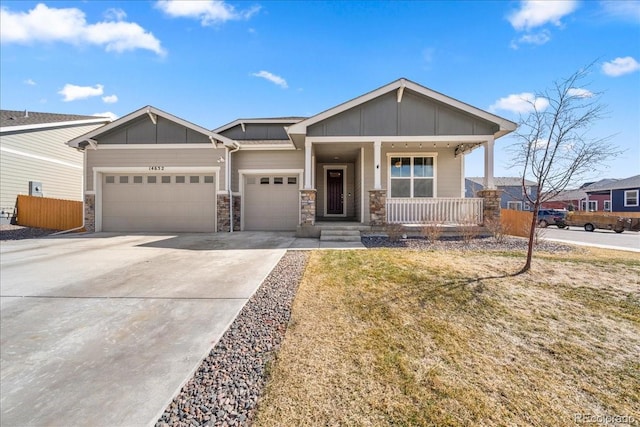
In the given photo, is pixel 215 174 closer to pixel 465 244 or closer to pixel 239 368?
pixel 465 244

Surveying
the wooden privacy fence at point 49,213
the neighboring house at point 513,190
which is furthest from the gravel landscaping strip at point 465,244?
the wooden privacy fence at point 49,213

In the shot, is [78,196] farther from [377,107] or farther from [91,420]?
[91,420]

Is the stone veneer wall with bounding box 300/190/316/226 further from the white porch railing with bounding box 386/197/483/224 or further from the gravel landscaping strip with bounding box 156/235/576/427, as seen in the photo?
the gravel landscaping strip with bounding box 156/235/576/427

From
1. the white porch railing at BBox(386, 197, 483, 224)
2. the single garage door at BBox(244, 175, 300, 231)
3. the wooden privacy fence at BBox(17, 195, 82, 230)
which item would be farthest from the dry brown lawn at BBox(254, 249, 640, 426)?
the wooden privacy fence at BBox(17, 195, 82, 230)

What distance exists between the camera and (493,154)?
9414 mm

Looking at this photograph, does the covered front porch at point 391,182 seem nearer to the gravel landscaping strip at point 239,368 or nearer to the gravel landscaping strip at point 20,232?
the gravel landscaping strip at point 239,368

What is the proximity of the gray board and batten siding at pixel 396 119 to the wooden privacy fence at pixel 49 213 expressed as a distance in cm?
1131

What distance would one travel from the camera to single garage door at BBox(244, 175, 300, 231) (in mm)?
11742

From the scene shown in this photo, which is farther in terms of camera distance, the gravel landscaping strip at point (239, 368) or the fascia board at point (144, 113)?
the fascia board at point (144, 113)

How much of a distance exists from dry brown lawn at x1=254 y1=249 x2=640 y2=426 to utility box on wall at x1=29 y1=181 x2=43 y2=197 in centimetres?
1740

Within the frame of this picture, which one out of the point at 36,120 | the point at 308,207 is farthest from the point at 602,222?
the point at 36,120

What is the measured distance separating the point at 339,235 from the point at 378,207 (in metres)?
1.76

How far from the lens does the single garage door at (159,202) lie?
11.2 m

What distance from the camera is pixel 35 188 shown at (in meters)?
14.0
